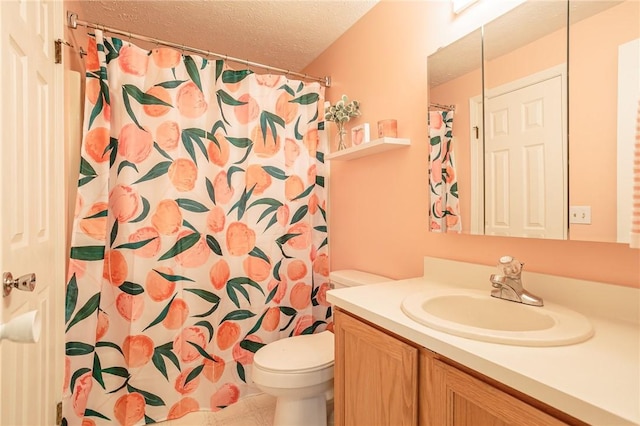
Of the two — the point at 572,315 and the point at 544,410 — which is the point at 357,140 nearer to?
the point at 572,315

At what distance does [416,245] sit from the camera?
1619 millimetres

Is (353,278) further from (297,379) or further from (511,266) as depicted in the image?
(511,266)

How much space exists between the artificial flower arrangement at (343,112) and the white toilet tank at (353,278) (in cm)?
79

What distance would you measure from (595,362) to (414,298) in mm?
520

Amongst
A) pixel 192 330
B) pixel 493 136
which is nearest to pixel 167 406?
pixel 192 330

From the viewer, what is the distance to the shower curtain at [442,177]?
4.66ft

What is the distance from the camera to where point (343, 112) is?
2.04 m

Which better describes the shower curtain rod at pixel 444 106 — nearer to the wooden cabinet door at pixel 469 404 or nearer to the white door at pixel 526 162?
the white door at pixel 526 162

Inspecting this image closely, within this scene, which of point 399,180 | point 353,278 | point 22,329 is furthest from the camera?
point 353,278

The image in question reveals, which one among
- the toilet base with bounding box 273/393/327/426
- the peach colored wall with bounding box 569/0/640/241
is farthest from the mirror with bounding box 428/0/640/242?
the toilet base with bounding box 273/393/327/426

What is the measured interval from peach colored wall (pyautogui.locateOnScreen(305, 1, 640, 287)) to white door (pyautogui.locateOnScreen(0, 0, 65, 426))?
4.94 ft

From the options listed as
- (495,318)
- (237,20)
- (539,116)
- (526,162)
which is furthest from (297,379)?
(237,20)

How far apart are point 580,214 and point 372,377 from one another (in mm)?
856

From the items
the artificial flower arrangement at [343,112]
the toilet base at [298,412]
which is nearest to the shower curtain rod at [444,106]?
the artificial flower arrangement at [343,112]
